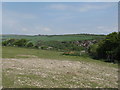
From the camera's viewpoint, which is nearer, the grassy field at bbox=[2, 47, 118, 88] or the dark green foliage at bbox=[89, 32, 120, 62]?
the grassy field at bbox=[2, 47, 118, 88]

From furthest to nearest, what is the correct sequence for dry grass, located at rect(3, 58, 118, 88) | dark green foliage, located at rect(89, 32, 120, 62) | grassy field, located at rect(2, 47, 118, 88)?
dark green foliage, located at rect(89, 32, 120, 62) < grassy field, located at rect(2, 47, 118, 88) < dry grass, located at rect(3, 58, 118, 88)

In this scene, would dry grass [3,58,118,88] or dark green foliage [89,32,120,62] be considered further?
dark green foliage [89,32,120,62]

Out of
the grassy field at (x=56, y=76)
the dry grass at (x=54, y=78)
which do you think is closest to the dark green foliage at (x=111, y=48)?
the grassy field at (x=56, y=76)

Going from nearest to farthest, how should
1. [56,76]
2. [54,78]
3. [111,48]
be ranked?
1. [54,78]
2. [56,76]
3. [111,48]

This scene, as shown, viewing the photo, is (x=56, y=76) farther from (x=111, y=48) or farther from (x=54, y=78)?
(x=111, y=48)

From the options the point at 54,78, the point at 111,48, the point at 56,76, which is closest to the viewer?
the point at 54,78

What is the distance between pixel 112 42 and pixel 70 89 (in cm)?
2231

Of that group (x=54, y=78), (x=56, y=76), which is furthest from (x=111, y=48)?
(x=54, y=78)

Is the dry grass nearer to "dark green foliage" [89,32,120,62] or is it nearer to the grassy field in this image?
the grassy field

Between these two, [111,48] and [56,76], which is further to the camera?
[111,48]

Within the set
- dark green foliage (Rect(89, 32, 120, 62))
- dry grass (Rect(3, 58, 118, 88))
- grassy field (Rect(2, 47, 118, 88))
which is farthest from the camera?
dark green foliage (Rect(89, 32, 120, 62))

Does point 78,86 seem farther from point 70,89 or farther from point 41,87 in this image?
point 41,87

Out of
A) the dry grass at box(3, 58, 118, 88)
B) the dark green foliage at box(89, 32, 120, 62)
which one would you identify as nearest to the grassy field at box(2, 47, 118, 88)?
the dry grass at box(3, 58, 118, 88)

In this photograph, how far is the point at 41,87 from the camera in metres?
8.94
